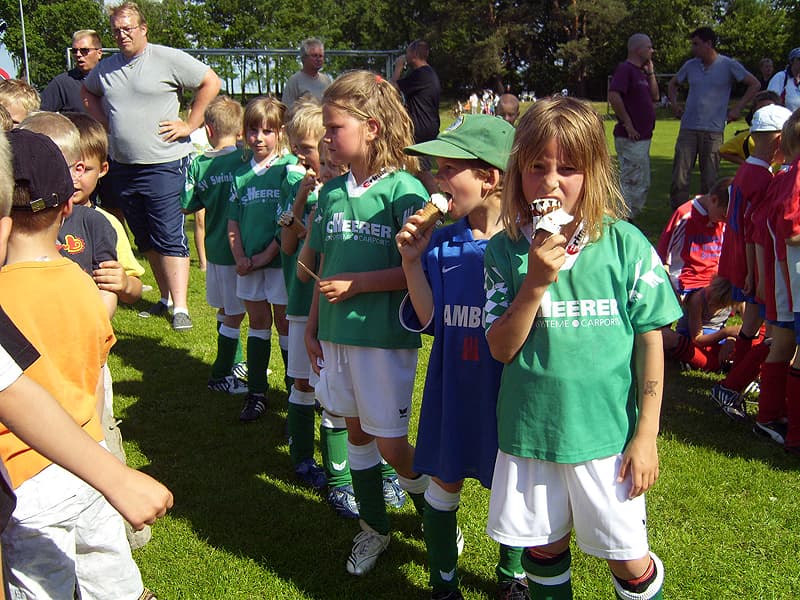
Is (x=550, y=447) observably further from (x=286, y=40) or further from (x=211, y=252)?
(x=286, y=40)

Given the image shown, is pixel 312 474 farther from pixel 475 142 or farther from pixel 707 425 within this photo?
pixel 707 425

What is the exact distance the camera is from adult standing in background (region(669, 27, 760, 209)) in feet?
32.6

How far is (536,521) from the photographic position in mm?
2326

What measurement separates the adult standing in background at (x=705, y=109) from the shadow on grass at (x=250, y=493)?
669 cm

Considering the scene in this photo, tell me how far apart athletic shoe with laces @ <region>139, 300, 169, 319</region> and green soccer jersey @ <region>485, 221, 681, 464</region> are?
19.2 feet

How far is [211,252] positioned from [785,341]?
3.63 metres

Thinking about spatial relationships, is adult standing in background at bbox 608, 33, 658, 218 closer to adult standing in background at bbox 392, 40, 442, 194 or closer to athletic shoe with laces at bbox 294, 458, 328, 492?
adult standing in background at bbox 392, 40, 442, 194

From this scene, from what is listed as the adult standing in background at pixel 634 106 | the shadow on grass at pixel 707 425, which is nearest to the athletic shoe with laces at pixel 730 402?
the shadow on grass at pixel 707 425

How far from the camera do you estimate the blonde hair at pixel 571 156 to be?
88.0 inches

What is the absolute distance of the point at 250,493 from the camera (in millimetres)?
4109

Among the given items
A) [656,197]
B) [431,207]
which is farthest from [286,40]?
[431,207]

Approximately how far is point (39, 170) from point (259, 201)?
2.59 meters

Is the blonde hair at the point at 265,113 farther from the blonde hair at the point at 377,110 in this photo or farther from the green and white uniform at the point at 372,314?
the green and white uniform at the point at 372,314

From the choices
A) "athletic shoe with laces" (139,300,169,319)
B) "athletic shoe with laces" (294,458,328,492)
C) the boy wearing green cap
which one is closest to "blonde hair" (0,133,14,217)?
the boy wearing green cap
